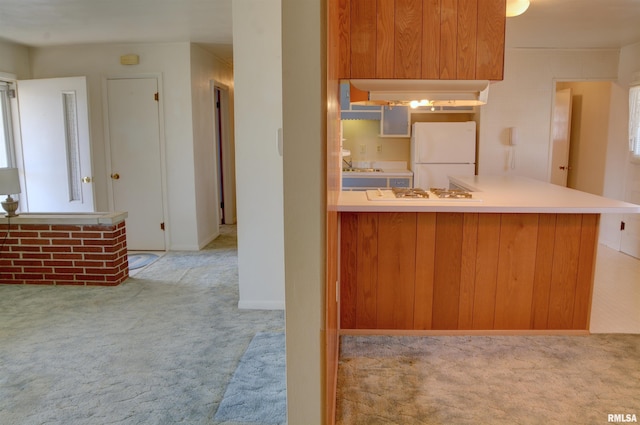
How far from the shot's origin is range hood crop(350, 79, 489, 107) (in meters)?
2.81

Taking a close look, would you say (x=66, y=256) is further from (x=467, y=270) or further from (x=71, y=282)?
(x=467, y=270)

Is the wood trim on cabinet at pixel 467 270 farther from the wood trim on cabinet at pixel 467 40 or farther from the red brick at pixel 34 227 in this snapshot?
the red brick at pixel 34 227

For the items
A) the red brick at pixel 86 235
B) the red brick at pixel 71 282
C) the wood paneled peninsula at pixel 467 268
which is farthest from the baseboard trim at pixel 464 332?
the red brick at pixel 71 282

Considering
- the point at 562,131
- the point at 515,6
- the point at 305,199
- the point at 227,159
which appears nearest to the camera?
the point at 305,199

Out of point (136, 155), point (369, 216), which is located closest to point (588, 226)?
point (369, 216)

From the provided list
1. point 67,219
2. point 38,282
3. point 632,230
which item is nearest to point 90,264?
point 67,219

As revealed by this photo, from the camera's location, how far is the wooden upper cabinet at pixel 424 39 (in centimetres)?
268

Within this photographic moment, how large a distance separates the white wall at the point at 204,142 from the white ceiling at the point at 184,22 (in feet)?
1.18

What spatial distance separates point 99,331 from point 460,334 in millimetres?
2441

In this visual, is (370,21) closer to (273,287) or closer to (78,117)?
(273,287)

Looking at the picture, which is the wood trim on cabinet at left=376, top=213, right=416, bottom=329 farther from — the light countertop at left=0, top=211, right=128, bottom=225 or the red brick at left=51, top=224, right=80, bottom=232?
the red brick at left=51, top=224, right=80, bottom=232

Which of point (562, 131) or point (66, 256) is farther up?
point (562, 131)

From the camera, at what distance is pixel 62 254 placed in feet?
13.4

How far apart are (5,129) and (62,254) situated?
2.11m
